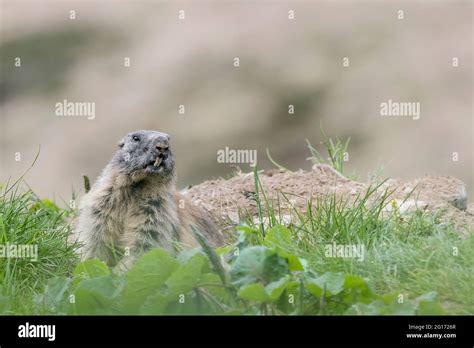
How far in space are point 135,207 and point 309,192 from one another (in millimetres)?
1823

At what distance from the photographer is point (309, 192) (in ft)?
26.7

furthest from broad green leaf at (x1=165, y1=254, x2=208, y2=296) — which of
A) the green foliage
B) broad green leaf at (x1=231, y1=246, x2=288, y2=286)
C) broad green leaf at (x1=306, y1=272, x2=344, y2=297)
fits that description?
broad green leaf at (x1=306, y1=272, x2=344, y2=297)

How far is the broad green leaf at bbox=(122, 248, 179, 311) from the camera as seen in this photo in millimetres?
4887

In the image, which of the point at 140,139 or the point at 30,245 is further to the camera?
the point at 140,139

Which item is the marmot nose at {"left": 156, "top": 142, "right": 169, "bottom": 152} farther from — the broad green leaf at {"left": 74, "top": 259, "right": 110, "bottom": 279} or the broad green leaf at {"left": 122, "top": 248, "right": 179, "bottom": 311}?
the broad green leaf at {"left": 122, "top": 248, "right": 179, "bottom": 311}

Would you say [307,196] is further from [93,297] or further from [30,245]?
[93,297]

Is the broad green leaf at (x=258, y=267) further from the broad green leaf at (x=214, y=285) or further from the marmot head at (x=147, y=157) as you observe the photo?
the marmot head at (x=147, y=157)

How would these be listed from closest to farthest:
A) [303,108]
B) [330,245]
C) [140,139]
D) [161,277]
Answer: [161,277] → [330,245] → [140,139] → [303,108]

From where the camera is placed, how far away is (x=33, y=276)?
20.4ft

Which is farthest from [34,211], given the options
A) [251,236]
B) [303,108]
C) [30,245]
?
[303,108]

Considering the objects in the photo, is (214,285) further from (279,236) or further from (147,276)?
(279,236)

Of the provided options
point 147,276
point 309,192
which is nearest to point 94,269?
point 147,276
